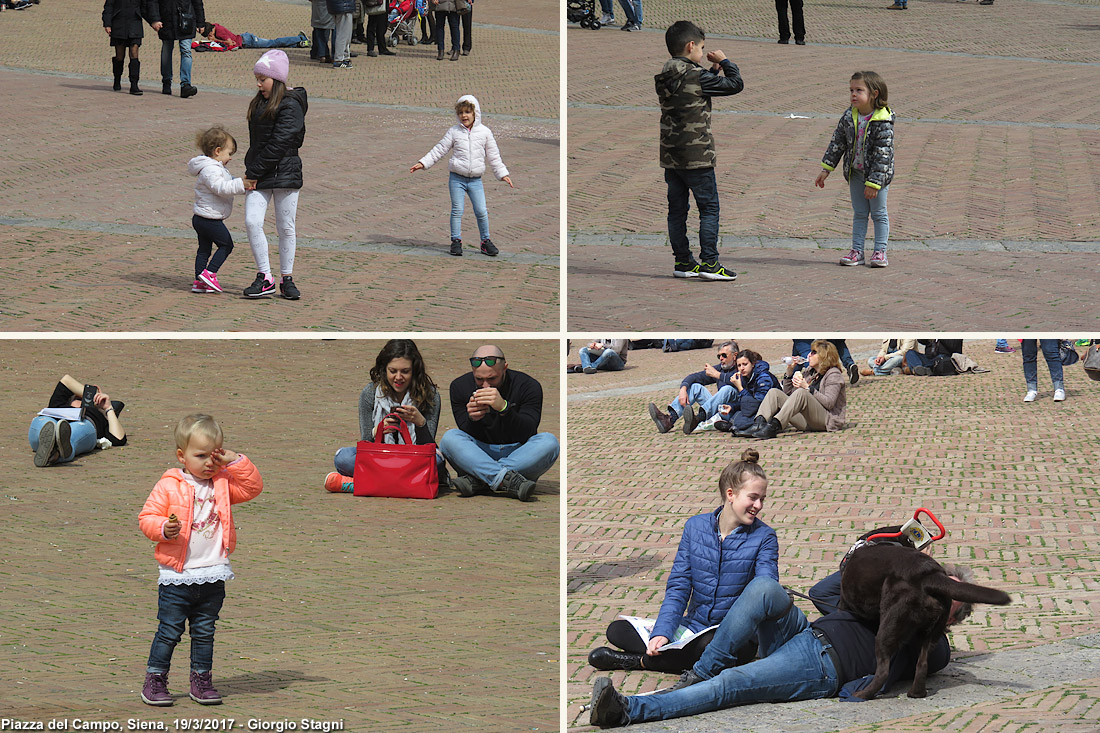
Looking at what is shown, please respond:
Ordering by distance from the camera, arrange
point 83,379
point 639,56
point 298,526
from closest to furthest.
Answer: point 298,526 → point 83,379 → point 639,56

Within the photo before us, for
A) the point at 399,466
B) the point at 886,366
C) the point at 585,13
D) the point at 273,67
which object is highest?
the point at 585,13

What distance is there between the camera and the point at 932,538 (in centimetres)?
517

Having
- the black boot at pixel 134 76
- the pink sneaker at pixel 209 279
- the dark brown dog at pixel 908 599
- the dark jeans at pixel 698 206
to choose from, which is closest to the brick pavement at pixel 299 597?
the dark brown dog at pixel 908 599

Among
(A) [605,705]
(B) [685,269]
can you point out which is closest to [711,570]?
(A) [605,705]

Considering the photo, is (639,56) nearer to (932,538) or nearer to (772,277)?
(772,277)

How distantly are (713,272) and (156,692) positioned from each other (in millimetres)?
5625

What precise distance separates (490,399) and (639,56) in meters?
13.9

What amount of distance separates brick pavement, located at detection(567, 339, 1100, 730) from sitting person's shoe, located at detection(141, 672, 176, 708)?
1.56 meters

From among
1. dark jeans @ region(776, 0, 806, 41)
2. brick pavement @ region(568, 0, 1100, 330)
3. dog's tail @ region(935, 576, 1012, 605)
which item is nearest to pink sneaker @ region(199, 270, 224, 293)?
brick pavement @ region(568, 0, 1100, 330)

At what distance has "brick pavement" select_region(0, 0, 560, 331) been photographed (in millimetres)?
8477

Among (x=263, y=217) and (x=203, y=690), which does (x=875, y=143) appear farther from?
(x=203, y=690)

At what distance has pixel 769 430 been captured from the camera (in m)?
11.6

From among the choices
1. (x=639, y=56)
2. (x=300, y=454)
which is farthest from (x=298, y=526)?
(x=639, y=56)

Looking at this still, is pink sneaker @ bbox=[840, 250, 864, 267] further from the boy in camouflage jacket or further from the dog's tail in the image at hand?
the dog's tail
